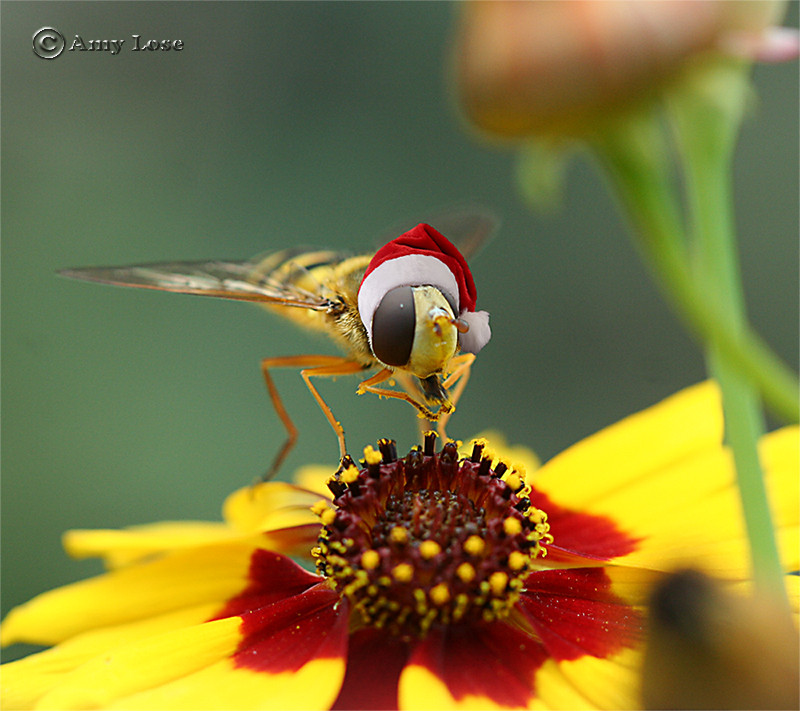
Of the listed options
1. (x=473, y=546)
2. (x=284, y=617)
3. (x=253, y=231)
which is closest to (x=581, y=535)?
(x=473, y=546)

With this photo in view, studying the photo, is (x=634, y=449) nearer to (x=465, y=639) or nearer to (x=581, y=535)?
(x=581, y=535)

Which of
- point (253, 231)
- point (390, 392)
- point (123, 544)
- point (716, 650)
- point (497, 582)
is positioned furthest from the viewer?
point (253, 231)

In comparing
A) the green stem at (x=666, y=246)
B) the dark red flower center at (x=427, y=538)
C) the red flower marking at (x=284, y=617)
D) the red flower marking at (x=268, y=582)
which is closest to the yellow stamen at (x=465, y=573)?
the dark red flower center at (x=427, y=538)

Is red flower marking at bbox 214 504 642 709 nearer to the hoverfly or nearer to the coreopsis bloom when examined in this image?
the coreopsis bloom

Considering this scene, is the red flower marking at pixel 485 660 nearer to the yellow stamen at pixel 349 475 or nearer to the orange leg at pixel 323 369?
the yellow stamen at pixel 349 475

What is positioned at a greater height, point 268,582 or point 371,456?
point 371,456
